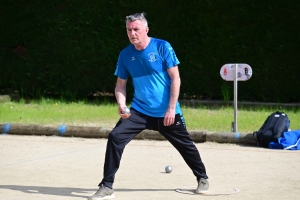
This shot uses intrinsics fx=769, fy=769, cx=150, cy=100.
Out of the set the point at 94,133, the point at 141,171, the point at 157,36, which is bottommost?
the point at 141,171

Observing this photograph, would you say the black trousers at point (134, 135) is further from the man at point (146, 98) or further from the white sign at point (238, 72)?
the white sign at point (238, 72)

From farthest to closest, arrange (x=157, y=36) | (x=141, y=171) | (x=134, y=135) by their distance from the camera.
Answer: (x=157, y=36) < (x=141, y=171) < (x=134, y=135)

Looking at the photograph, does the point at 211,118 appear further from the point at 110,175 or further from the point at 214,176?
the point at 110,175

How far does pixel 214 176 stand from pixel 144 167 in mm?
1008

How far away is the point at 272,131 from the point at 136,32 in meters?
4.03

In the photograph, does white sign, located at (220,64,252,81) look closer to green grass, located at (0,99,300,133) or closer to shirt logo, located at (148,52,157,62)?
green grass, located at (0,99,300,133)

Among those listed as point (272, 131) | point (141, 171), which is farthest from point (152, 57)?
point (272, 131)

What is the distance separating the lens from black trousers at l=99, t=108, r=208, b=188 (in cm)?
695

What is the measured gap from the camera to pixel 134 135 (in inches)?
281

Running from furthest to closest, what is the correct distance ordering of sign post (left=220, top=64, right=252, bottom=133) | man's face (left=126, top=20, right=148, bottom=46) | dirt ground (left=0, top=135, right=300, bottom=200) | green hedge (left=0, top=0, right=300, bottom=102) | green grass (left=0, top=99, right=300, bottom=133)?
green hedge (left=0, top=0, right=300, bottom=102) → green grass (left=0, top=99, right=300, bottom=133) → sign post (left=220, top=64, right=252, bottom=133) → dirt ground (left=0, top=135, right=300, bottom=200) → man's face (left=126, top=20, right=148, bottom=46)

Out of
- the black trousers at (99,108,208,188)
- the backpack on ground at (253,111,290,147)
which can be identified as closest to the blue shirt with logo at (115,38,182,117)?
the black trousers at (99,108,208,188)

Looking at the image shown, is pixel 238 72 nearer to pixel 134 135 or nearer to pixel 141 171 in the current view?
pixel 141 171

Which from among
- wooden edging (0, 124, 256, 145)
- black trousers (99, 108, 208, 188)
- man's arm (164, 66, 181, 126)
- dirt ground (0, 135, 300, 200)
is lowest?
dirt ground (0, 135, 300, 200)

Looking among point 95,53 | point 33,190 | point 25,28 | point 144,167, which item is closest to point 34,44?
point 25,28
